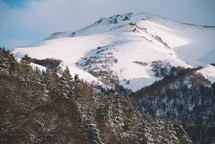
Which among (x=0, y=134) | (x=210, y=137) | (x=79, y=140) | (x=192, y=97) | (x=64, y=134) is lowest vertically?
(x=210, y=137)

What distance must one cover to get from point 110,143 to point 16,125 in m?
15.9

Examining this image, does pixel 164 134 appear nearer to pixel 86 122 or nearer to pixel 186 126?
pixel 86 122

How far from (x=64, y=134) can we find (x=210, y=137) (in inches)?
5726

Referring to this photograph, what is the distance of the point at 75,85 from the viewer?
5706 cm

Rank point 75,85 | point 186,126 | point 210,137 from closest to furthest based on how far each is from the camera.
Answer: point 75,85 < point 210,137 < point 186,126

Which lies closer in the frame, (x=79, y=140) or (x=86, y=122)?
(x=79, y=140)

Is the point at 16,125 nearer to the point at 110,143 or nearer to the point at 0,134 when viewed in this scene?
the point at 0,134

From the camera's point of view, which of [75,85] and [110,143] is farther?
[75,85]

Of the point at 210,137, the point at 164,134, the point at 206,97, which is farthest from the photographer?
the point at 206,97

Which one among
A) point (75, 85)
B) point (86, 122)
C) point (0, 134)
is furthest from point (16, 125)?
point (75, 85)

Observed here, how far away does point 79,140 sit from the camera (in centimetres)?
2412

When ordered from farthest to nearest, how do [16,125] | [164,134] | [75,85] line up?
1. [75,85]
2. [164,134]
3. [16,125]

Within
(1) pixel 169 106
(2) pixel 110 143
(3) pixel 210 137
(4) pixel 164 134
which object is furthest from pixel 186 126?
(2) pixel 110 143

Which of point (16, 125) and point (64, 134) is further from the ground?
point (16, 125)
